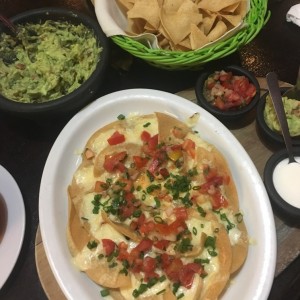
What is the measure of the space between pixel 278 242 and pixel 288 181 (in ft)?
0.94

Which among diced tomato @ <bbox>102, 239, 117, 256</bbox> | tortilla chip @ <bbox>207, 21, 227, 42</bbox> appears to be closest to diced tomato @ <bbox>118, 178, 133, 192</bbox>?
diced tomato @ <bbox>102, 239, 117, 256</bbox>

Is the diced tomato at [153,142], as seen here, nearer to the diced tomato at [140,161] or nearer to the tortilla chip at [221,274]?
the diced tomato at [140,161]

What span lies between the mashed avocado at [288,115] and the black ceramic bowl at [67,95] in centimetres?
84

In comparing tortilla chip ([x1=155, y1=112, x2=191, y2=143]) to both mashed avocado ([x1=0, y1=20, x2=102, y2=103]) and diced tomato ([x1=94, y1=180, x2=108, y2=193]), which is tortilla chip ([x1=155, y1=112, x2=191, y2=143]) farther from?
mashed avocado ([x1=0, y1=20, x2=102, y2=103])

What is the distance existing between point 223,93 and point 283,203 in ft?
2.06

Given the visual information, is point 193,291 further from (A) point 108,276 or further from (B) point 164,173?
(B) point 164,173

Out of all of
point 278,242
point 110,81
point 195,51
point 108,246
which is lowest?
point 278,242

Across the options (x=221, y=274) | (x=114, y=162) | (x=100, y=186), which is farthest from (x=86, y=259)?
(x=221, y=274)

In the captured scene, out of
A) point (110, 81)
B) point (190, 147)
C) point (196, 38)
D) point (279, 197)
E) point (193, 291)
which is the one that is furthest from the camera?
point (110, 81)

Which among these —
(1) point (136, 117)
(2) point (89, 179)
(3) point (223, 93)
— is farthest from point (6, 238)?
(3) point (223, 93)

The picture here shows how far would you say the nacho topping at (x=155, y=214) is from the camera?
168cm

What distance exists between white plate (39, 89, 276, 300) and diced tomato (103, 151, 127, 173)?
0.23 meters

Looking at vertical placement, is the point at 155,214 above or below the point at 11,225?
above

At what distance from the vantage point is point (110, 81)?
2.36 meters
